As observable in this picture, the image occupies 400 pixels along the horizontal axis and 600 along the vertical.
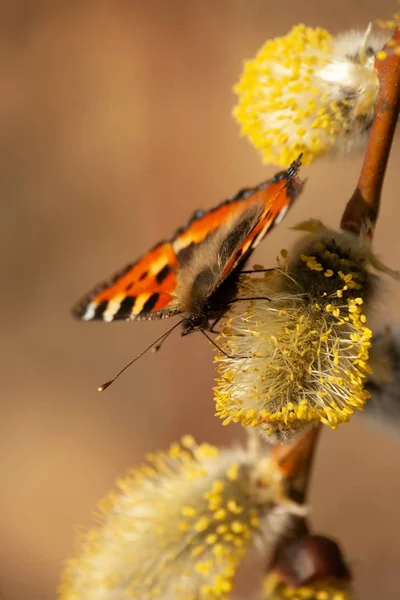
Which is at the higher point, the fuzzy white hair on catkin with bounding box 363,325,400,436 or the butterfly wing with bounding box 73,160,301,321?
the butterfly wing with bounding box 73,160,301,321

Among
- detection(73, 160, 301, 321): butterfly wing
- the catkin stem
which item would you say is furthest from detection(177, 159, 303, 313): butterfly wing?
→ the catkin stem

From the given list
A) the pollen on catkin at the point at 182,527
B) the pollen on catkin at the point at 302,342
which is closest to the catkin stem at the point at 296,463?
the pollen on catkin at the point at 182,527

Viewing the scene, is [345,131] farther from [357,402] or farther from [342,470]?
[342,470]

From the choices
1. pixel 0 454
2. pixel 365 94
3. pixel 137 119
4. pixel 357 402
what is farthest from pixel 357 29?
pixel 0 454

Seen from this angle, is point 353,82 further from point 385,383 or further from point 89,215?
point 89,215

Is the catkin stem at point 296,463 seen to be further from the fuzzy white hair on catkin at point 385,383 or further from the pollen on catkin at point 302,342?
the pollen on catkin at point 302,342

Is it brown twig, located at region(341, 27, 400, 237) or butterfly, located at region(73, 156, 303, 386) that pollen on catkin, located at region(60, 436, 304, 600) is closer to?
butterfly, located at region(73, 156, 303, 386)
